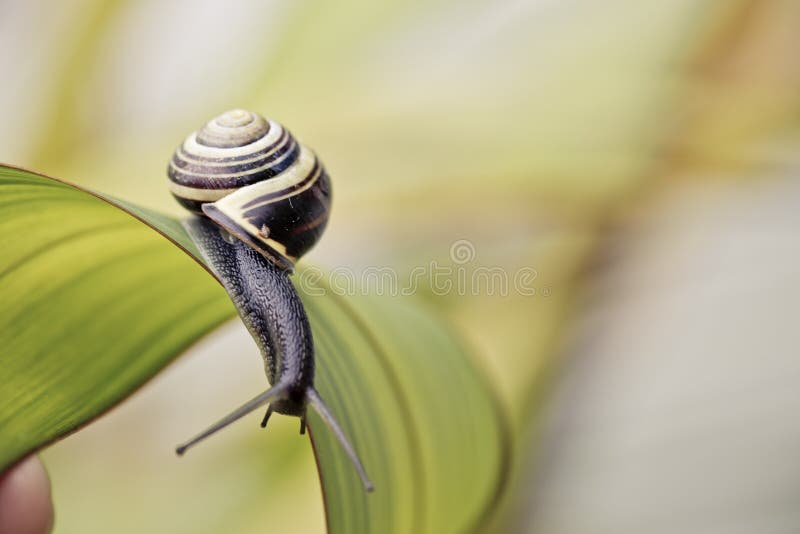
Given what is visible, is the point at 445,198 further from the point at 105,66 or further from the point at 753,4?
the point at 105,66

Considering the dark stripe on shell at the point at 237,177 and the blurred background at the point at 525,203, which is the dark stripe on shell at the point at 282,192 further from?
the blurred background at the point at 525,203

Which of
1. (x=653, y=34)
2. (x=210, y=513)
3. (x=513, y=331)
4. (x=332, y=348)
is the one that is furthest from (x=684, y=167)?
(x=210, y=513)

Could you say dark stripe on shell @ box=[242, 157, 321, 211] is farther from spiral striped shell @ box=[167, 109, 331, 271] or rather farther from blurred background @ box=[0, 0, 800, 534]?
blurred background @ box=[0, 0, 800, 534]

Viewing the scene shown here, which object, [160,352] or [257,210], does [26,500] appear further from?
[257,210]

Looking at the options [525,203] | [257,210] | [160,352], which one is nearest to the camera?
[160,352]

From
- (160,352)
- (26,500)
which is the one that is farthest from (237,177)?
(26,500)

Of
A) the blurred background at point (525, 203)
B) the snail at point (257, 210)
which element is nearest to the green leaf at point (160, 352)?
the snail at point (257, 210)

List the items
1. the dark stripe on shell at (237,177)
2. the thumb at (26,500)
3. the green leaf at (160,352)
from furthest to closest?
the dark stripe on shell at (237,177)
the thumb at (26,500)
the green leaf at (160,352)
